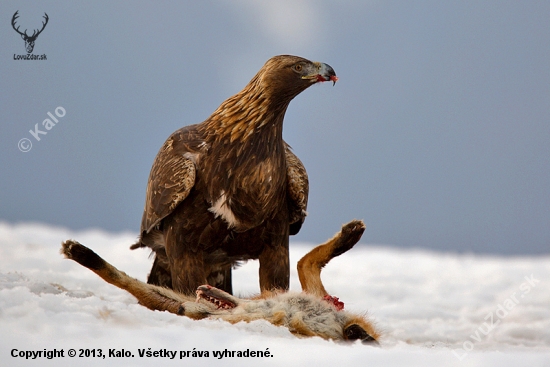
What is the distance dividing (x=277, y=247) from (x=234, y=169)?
662mm

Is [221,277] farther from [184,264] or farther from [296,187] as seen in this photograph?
[296,187]

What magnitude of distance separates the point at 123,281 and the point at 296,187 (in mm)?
1431

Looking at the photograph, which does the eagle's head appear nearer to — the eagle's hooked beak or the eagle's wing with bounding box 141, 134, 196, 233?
the eagle's hooked beak

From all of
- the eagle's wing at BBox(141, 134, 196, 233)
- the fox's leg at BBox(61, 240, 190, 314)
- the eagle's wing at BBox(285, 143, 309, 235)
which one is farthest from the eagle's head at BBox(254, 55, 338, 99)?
the fox's leg at BBox(61, 240, 190, 314)

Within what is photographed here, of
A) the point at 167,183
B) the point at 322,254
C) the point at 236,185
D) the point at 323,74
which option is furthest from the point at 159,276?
the point at 323,74

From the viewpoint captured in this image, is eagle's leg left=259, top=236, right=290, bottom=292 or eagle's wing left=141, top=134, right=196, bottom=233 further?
eagle's leg left=259, top=236, right=290, bottom=292

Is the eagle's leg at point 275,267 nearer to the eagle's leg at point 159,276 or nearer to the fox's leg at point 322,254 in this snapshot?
the fox's leg at point 322,254

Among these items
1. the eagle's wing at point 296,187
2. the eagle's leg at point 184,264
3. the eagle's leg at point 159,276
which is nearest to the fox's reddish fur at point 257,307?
the eagle's leg at point 184,264

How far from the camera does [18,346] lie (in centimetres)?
314

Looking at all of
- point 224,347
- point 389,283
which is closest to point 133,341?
point 224,347

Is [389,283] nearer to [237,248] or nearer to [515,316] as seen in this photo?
[515,316]

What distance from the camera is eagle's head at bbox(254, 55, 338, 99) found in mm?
5074

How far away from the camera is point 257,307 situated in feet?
13.8

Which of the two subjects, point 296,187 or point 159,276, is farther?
point 159,276
